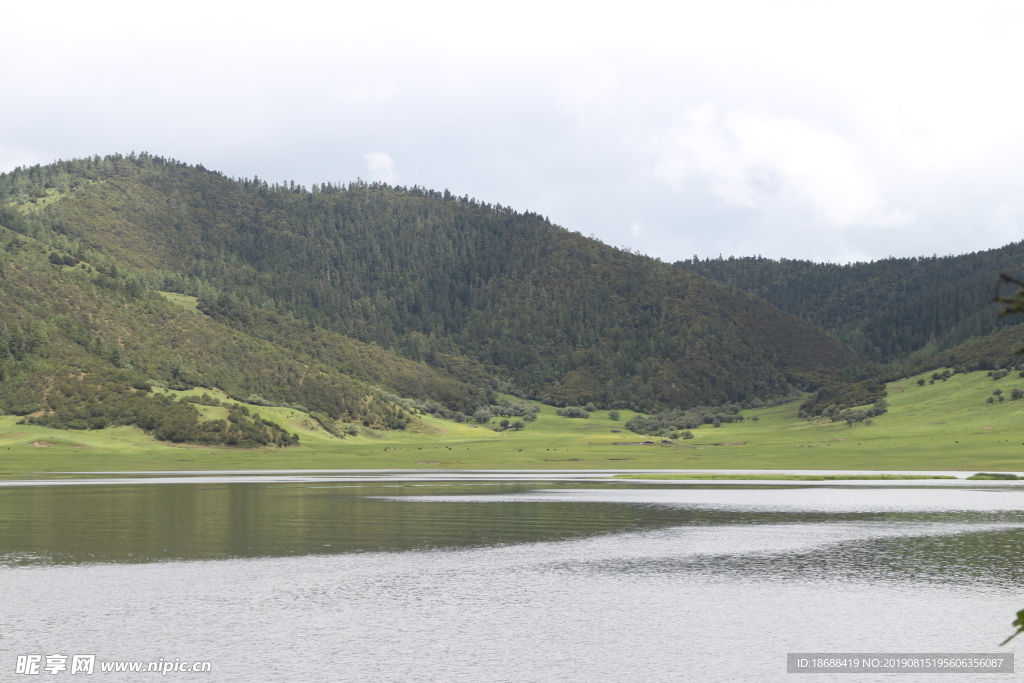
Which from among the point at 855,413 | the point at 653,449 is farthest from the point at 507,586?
the point at 855,413

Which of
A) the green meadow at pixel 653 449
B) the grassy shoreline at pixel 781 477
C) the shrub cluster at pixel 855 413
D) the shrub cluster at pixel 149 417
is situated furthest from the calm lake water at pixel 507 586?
the shrub cluster at pixel 855 413

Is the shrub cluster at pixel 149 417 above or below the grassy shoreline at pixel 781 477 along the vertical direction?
above

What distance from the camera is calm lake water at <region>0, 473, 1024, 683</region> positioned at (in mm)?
18953

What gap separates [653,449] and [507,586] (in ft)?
302

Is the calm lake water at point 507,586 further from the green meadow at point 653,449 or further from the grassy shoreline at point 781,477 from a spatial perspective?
the green meadow at point 653,449

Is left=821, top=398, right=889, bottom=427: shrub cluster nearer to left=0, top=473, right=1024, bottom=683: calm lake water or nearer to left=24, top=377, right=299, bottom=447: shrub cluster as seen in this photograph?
left=24, top=377, right=299, bottom=447: shrub cluster

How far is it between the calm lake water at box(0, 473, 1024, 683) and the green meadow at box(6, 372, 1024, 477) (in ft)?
122

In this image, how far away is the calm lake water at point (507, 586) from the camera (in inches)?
746

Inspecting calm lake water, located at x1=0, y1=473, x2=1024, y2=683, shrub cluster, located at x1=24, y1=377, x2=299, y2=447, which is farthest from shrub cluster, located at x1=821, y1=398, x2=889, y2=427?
calm lake water, located at x1=0, y1=473, x2=1024, y2=683

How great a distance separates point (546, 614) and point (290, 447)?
362 ft

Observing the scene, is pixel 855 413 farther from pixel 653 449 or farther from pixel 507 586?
pixel 507 586

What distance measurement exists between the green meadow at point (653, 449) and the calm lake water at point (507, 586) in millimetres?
37221

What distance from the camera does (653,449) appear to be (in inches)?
4574

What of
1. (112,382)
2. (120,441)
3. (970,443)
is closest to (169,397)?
(112,382)
